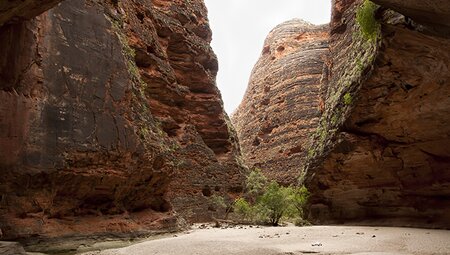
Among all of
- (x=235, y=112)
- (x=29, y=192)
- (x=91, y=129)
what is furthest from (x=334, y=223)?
(x=235, y=112)

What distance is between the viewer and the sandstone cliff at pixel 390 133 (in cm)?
791

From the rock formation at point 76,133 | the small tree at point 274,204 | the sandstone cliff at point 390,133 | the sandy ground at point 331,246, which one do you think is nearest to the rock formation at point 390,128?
the sandstone cliff at point 390,133

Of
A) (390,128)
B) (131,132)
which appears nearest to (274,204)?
(390,128)

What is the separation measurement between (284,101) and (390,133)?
87.5ft

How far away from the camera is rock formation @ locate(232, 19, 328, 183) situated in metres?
33.0

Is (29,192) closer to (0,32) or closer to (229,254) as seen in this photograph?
(0,32)

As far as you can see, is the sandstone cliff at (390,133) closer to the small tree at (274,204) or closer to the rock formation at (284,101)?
the small tree at (274,204)

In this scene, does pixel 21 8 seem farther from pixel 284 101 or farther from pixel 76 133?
pixel 284 101

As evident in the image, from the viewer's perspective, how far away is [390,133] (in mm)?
9648

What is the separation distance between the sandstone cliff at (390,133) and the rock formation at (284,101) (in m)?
19.7

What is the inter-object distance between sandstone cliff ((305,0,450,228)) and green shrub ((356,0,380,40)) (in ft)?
0.43

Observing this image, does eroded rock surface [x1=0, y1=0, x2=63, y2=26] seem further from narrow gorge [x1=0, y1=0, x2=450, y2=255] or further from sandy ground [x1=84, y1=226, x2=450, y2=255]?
sandy ground [x1=84, y1=226, x2=450, y2=255]

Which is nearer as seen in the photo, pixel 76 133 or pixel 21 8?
pixel 21 8

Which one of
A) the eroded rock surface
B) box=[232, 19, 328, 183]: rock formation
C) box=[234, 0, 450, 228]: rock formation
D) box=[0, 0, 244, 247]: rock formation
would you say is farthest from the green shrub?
box=[232, 19, 328, 183]: rock formation
